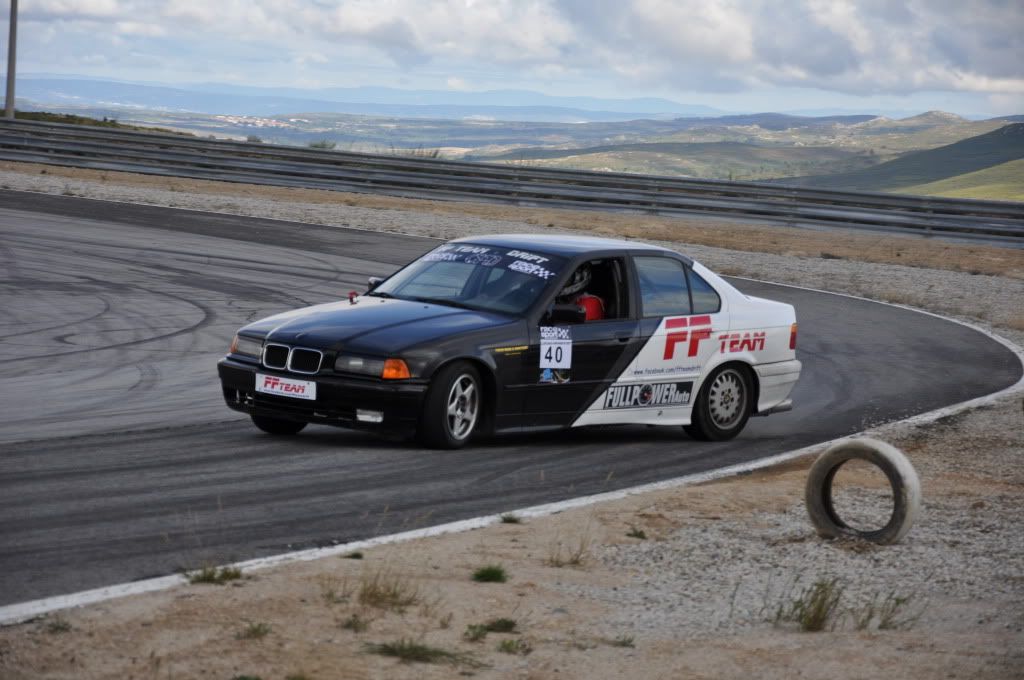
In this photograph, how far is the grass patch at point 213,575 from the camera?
5746 millimetres

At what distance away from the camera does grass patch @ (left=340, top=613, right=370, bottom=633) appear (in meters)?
5.25

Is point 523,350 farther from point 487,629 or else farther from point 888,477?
point 487,629

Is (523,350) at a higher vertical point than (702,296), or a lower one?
lower

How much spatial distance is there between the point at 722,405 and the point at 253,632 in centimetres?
644

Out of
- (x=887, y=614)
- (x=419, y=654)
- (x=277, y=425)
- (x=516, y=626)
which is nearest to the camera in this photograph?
(x=419, y=654)

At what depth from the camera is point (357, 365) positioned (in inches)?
353

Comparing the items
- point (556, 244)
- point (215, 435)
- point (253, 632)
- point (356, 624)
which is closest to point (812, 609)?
point (356, 624)

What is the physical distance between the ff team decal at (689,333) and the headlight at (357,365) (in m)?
2.50

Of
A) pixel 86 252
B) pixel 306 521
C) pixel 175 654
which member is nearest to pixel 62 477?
pixel 306 521

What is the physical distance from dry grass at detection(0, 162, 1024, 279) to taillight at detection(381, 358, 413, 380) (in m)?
20.0

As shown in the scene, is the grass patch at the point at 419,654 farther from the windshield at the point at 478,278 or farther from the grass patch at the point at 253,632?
the windshield at the point at 478,278

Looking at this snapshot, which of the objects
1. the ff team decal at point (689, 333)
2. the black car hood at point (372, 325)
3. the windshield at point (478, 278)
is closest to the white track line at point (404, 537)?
the ff team decal at point (689, 333)

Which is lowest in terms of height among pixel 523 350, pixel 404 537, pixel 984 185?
pixel 404 537

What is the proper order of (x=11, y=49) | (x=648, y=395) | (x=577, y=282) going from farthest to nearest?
1. (x=11, y=49)
2. (x=648, y=395)
3. (x=577, y=282)
